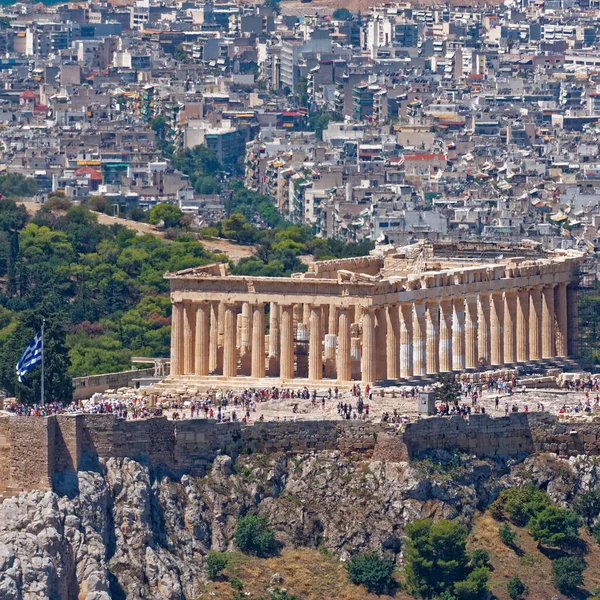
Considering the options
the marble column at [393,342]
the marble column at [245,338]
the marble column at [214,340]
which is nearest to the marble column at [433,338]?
the marble column at [393,342]

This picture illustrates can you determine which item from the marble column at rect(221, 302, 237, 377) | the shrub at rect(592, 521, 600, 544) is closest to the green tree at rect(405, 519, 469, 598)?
the shrub at rect(592, 521, 600, 544)

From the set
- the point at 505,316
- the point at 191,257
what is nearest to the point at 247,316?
the point at 505,316

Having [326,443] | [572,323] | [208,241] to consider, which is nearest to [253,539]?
[326,443]

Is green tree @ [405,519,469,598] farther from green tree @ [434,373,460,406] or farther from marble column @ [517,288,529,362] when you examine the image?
marble column @ [517,288,529,362]

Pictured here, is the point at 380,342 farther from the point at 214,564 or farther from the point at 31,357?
the point at 214,564

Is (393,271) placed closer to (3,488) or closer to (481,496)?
(481,496)
